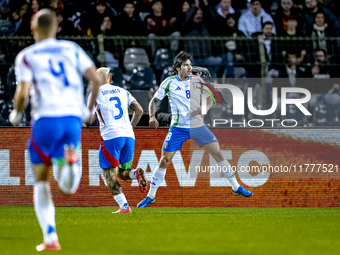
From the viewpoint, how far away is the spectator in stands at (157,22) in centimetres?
1130

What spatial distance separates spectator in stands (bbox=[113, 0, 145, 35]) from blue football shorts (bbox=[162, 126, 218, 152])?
3.92 meters

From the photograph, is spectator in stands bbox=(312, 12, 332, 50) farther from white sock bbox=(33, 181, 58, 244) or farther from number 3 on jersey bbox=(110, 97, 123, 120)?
white sock bbox=(33, 181, 58, 244)

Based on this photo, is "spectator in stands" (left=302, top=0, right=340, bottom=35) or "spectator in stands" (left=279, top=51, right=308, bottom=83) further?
"spectator in stands" (left=302, top=0, right=340, bottom=35)

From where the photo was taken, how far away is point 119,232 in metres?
4.94

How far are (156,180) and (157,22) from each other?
4733 mm

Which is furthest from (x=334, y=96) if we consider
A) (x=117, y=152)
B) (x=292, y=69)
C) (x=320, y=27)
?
(x=117, y=152)

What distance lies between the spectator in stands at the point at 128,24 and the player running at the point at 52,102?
7153mm

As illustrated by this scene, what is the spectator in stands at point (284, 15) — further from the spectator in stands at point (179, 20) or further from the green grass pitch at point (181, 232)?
the green grass pitch at point (181, 232)

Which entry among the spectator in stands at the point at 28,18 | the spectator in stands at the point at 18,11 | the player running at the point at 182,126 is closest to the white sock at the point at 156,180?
the player running at the point at 182,126

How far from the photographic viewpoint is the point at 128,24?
36.4 ft

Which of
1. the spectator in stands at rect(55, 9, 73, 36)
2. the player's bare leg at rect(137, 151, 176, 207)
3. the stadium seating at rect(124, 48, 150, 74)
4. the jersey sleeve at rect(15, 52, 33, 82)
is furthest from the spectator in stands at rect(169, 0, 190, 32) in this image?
the jersey sleeve at rect(15, 52, 33, 82)

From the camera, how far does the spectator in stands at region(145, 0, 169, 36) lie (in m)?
11.3

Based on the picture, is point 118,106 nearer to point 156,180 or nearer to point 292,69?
point 156,180

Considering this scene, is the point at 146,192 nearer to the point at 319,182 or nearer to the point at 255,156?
the point at 255,156
